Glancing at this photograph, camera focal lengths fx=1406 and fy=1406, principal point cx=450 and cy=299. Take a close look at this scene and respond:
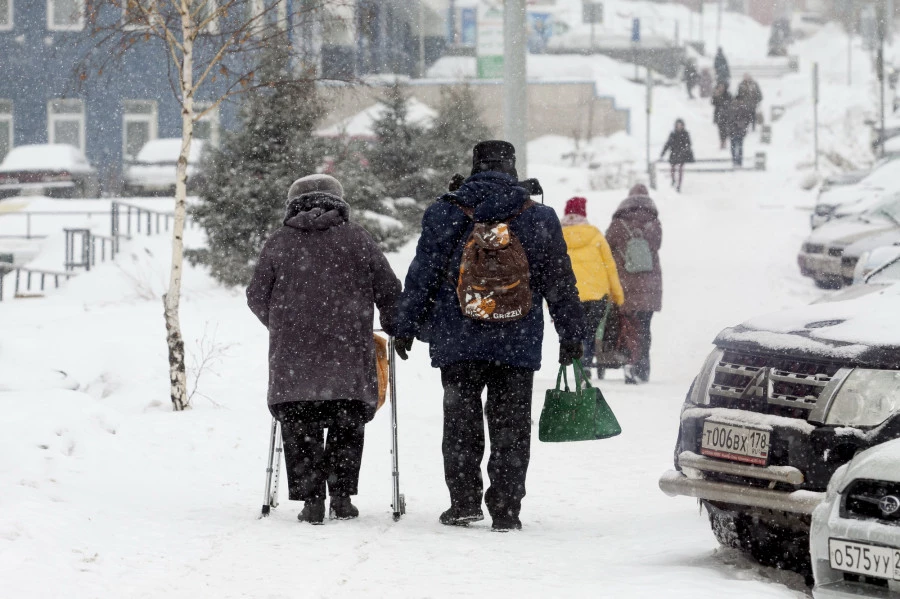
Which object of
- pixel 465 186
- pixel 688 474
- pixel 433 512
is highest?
pixel 465 186

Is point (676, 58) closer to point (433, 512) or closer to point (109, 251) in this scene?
point (109, 251)

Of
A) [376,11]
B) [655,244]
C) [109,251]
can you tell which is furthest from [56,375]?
[109,251]

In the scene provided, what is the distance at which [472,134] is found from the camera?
88.3 feet

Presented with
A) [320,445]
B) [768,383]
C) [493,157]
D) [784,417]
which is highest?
[493,157]

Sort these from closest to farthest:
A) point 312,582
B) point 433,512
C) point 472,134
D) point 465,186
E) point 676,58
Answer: point 312,582 < point 465,186 < point 433,512 < point 472,134 < point 676,58

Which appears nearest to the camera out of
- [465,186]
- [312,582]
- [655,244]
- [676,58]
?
[312,582]

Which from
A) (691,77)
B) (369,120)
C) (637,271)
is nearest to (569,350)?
(637,271)

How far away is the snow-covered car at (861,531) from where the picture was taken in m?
4.45

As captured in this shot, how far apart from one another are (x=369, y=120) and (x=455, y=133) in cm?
897

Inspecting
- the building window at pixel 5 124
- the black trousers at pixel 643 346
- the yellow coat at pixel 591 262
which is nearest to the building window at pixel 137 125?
the building window at pixel 5 124

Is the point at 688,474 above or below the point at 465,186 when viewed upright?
below

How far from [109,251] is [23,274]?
157 cm

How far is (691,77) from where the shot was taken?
58.0 metres

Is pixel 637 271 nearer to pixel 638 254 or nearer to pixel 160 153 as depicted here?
pixel 638 254
